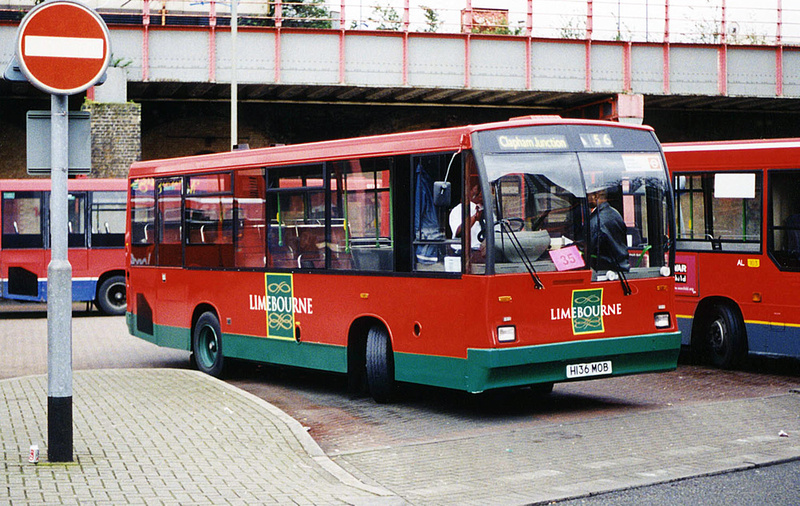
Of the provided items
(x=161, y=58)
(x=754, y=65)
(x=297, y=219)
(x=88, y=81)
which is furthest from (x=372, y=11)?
(x=88, y=81)

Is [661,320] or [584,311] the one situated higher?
[584,311]

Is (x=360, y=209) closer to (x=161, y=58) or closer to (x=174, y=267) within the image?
(x=174, y=267)

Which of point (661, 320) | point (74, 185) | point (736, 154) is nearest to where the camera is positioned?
point (661, 320)

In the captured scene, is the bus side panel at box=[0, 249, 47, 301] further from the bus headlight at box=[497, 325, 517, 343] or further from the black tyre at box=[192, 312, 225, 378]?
the bus headlight at box=[497, 325, 517, 343]

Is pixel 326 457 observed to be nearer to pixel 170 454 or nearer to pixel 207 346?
pixel 170 454

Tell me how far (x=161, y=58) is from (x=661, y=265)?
21.4 metres

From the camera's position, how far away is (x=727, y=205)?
13633mm

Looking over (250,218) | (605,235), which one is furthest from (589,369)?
(250,218)

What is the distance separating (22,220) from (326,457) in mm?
18625

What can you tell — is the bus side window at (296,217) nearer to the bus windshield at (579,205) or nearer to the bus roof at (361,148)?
the bus roof at (361,148)

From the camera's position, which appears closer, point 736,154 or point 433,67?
point 736,154

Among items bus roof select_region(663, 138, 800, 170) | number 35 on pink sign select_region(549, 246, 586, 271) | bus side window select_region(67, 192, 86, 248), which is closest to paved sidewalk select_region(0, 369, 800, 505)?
number 35 on pink sign select_region(549, 246, 586, 271)

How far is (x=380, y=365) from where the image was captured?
1073 cm

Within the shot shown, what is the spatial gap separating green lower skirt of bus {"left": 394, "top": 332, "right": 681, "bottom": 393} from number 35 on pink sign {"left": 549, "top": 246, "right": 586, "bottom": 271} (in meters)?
0.71
